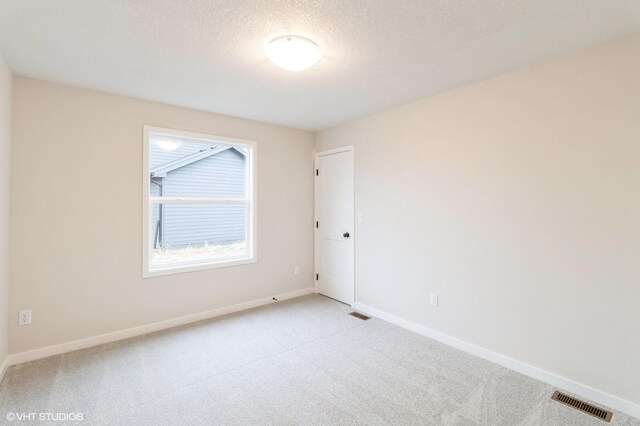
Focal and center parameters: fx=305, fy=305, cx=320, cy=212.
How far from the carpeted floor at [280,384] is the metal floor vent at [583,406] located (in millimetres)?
42

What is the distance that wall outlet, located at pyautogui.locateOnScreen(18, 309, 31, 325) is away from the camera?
2.58 meters

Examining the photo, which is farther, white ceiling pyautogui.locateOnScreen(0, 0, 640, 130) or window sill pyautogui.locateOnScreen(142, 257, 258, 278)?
window sill pyautogui.locateOnScreen(142, 257, 258, 278)

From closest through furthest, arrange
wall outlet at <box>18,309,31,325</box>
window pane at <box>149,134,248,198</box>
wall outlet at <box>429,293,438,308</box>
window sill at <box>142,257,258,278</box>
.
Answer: wall outlet at <box>18,309,31,325</box> → wall outlet at <box>429,293,438,308</box> → window sill at <box>142,257,258,278</box> → window pane at <box>149,134,248,198</box>

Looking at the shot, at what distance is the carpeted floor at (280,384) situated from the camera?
1925 mm

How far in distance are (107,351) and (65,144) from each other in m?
1.91

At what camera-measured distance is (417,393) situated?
2.15 m

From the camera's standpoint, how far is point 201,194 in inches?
143

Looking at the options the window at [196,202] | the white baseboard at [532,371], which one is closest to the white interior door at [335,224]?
the white baseboard at [532,371]

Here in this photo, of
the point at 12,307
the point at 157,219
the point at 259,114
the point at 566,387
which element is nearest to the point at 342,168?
the point at 259,114

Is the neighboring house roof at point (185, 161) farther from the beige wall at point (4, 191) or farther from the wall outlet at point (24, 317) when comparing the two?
the wall outlet at point (24, 317)

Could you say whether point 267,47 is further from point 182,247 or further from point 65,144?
point 182,247

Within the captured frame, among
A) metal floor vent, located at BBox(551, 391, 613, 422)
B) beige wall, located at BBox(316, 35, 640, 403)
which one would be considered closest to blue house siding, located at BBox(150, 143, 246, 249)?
beige wall, located at BBox(316, 35, 640, 403)

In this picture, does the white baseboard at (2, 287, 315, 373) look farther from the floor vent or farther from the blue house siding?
the floor vent

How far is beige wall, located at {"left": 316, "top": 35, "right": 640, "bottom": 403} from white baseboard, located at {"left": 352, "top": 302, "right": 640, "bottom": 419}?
0.04 m
